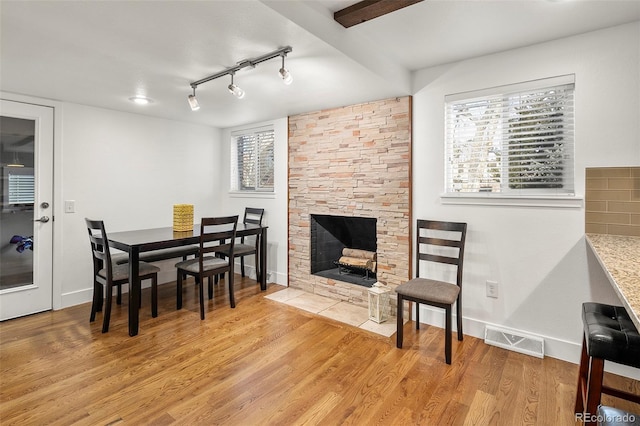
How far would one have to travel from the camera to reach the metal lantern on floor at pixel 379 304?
3.09 meters

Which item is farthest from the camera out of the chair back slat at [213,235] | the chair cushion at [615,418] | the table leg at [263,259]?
the table leg at [263,259]

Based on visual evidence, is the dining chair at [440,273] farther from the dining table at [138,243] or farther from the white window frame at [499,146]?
the dining table at [138,243]

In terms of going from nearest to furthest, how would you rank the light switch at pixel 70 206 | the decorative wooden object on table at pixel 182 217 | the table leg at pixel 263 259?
the light switch at pixel 70 206 → the decorative wooden object on table at pixel 182 217 → the table leg at pixel 263 259

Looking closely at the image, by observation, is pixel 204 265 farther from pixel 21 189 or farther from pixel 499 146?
pixel 499 146

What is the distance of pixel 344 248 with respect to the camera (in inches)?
169

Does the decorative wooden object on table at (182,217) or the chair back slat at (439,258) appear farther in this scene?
the decorative wooden object on table at (182,217)

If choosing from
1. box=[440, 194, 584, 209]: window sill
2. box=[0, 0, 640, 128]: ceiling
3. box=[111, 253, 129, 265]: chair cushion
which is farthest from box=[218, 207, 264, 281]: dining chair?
box=[440, 194, 584, 209]: window sill

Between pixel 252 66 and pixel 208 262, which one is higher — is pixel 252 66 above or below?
above

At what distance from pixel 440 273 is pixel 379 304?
63cm

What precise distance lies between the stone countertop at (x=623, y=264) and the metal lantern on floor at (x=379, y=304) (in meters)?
1.63

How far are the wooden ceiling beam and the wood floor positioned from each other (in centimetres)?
234

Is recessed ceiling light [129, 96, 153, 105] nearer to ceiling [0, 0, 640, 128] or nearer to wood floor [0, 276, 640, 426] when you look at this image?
ceiling [0, 0, 640, 128]

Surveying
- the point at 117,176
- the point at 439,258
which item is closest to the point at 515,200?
the point at 439,258

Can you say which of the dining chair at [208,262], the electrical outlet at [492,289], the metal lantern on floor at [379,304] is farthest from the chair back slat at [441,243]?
the dining chair at [208,262]
